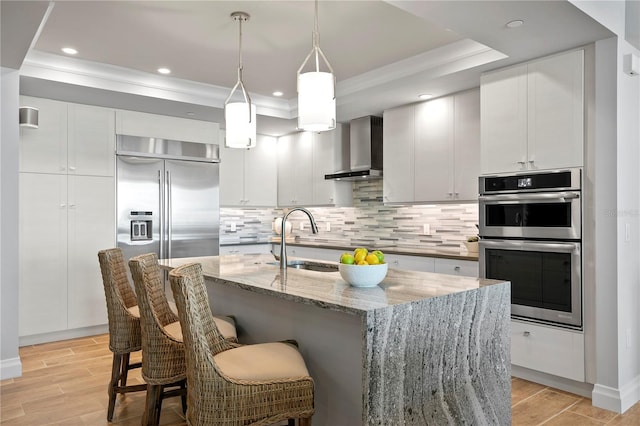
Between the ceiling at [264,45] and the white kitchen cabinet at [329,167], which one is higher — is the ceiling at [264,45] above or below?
above

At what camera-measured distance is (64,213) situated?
4.62m

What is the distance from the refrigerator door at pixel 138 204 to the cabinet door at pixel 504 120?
3.50 m

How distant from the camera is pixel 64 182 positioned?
4.63 m

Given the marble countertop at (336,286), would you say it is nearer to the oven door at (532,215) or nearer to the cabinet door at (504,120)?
the oven door at (532,215)

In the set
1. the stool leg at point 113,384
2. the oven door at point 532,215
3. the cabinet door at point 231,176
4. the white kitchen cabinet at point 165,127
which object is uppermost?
the white kitchen cabinet at point 165,127

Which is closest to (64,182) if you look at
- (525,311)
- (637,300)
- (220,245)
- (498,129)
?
(220,245)

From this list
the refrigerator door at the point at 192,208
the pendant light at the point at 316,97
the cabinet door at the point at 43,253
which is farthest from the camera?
the refrigerator door at the point at 192,208

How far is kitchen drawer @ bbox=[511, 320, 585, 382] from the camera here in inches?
123

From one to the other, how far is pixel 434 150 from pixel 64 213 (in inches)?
148

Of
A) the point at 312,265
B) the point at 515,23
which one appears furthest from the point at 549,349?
the point at 515,23

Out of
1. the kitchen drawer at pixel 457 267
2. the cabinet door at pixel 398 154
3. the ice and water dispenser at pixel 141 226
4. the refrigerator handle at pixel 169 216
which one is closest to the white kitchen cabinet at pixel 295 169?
the cabinet door at pixel 398 154

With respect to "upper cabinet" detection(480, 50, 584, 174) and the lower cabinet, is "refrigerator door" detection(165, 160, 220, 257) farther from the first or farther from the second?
"upper cabinet" detection(480, 50, 584, 174)

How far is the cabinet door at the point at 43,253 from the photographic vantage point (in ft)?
14.4

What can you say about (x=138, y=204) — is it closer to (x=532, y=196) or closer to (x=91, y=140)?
(x=91, y=140)
